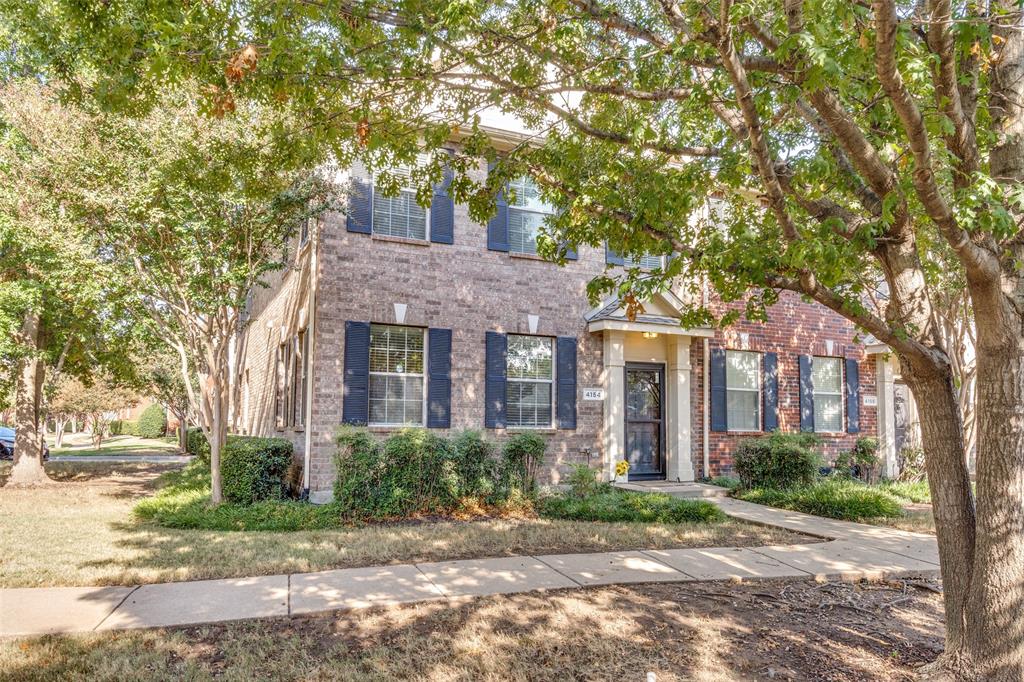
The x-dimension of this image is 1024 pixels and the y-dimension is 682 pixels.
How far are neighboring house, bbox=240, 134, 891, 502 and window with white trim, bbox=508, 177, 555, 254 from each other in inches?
1.1

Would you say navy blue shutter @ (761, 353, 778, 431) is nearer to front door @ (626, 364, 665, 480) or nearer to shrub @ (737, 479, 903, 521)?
front door @ (626, 364, 665, 480)

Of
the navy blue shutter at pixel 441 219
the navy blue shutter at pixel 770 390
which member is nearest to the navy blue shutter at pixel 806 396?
the navy blue shutter at pixel 770 390

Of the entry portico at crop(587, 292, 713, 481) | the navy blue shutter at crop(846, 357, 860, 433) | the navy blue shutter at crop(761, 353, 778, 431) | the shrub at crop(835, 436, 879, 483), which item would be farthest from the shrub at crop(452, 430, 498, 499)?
the navy blue shutter at crop(846, 357, 860, 433)

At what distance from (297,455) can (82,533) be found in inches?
144

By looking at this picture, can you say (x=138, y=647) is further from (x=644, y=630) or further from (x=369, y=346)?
(x=369, y=346)

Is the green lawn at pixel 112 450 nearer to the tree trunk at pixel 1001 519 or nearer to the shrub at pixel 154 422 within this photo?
the shrub at pixel 154 422

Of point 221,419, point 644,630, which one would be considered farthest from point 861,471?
point 221,419

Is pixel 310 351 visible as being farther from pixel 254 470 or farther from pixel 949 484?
pixel 949 484

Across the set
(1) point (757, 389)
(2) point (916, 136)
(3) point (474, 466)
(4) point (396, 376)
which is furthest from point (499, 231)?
(2) point (916, 136)

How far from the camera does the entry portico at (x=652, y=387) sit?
12289 millimetres

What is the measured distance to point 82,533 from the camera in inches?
310

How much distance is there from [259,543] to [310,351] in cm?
384

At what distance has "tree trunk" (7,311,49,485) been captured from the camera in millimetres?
13594

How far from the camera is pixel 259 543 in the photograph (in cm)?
716
